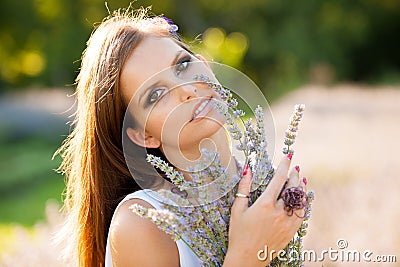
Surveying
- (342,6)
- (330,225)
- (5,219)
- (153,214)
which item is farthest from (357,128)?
(342,6)

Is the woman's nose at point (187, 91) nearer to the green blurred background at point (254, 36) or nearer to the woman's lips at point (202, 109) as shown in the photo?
the woman's lips at point (202, 109)

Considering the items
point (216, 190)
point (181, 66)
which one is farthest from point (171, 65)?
point (216, 190)

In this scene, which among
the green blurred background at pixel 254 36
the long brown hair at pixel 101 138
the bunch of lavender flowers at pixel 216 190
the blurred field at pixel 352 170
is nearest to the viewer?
the bunch of lavender flowers at pixel 216 190

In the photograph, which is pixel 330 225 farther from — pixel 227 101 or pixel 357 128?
pixel 357 128

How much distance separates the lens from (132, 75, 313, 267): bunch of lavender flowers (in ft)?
5.31

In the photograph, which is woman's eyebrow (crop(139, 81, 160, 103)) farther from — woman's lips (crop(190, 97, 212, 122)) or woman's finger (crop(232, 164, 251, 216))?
woman's finger (crop(232, 164, 251, 216))

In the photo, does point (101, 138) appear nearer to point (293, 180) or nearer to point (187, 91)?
point (187, 91)

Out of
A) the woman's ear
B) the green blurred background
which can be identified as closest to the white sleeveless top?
the woman's ear

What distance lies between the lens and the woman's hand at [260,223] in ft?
5.41

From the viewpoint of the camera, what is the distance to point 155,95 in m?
1.85

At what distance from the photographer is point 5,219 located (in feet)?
31.0

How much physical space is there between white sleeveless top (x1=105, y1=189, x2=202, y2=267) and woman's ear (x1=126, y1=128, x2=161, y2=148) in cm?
12

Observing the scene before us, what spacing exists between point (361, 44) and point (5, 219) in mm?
14787

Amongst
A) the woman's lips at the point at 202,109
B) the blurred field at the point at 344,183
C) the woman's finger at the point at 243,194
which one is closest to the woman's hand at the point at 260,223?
the woman's finger at the point at 243,194
